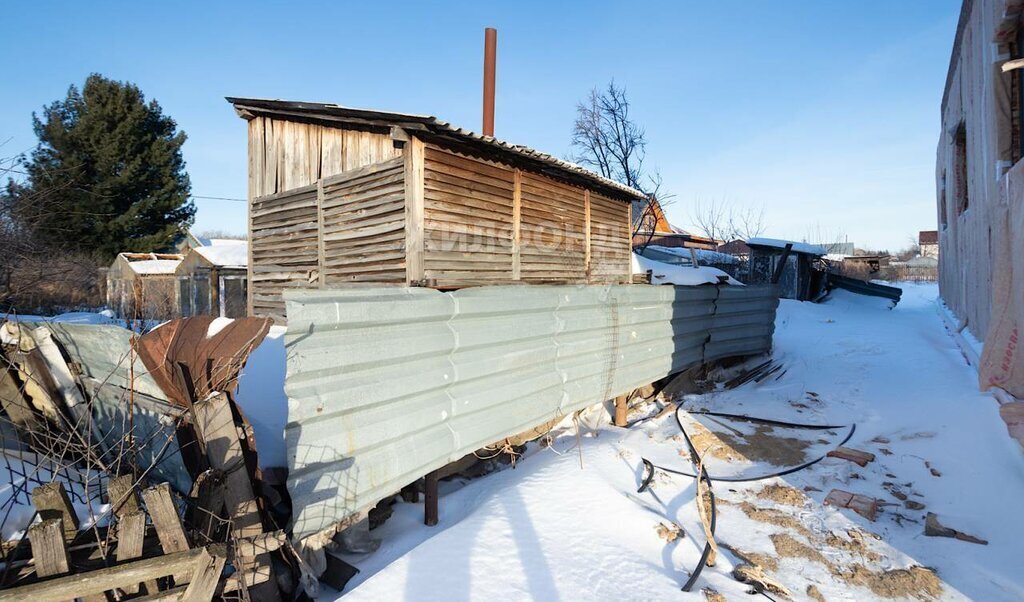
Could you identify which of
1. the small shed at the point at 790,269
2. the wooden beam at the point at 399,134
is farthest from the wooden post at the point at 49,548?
the small shed at the point at 790,269

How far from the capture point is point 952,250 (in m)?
11.4

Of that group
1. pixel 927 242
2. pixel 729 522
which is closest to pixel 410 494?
pixel 729 522

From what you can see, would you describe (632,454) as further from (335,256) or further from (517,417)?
(335,256)

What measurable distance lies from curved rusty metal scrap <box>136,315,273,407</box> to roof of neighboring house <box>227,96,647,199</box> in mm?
3886

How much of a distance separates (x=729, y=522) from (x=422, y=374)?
2.67 meters

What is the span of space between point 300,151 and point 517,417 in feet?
21.3

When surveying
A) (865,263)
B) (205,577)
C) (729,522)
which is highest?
(865,263)

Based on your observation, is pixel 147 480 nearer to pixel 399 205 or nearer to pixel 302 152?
pixel 399 205

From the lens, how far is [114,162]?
70.4ft

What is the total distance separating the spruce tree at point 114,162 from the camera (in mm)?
20603

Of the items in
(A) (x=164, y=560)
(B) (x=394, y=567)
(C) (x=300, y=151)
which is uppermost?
(C) (x=300, y=151)

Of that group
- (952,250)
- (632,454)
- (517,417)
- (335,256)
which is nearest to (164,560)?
(517,417)

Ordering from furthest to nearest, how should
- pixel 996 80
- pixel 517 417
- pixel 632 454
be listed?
pixel 996 80
pixel 632 454
pixel 517 417

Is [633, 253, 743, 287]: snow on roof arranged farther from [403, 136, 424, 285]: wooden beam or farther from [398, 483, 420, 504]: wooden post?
[398, 483, 420, 504]: wooden post
